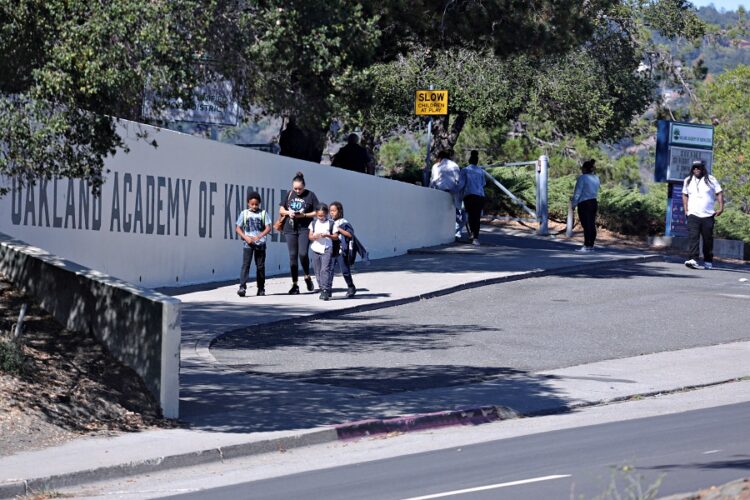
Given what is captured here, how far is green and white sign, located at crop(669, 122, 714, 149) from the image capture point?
28.3m

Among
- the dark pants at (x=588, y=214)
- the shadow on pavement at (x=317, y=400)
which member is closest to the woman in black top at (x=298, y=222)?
the shadow on pavement at (x=317, y=400)

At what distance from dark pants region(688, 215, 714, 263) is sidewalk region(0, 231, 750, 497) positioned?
603cm

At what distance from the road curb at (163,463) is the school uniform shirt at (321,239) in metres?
8.26

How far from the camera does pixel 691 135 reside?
94.0ft

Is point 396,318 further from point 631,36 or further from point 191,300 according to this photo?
point 631,36

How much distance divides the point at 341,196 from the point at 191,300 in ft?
20.6

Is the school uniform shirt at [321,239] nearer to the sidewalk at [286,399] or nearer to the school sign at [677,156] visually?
the sidewalk at [286,399]

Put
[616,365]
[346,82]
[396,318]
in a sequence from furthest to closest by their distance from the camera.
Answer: [346,82]
[396,318]
[616,365]

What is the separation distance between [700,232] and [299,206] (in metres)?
8.17

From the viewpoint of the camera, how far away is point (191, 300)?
1930cm

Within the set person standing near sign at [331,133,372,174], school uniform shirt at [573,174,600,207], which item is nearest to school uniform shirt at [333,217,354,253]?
school uniform shirt at [573,174,600,207]

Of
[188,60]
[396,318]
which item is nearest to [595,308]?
[396,318]

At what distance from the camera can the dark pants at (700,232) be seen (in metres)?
23.8

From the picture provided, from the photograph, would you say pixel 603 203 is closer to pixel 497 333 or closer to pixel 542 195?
pixel 542 195
